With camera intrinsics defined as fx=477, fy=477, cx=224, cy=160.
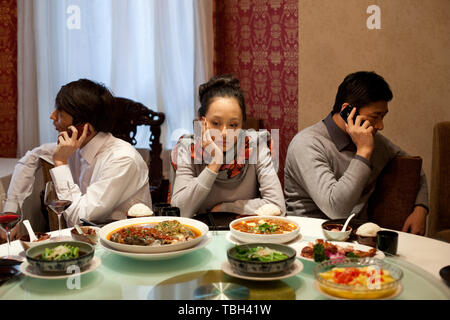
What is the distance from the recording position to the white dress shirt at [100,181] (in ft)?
6.98

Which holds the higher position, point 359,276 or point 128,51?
point 128,51

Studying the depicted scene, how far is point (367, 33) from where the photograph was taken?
3.52 metres

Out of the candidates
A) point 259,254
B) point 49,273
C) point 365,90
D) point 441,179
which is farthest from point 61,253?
point 441,179

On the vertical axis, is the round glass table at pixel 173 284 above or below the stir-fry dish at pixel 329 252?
below

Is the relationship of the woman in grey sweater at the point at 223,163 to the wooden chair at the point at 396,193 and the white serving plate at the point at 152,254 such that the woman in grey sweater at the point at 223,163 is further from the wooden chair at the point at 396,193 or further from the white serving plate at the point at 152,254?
the white serving plate at the point at 152,254

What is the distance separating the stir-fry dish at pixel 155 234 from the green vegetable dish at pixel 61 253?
0.14 meters

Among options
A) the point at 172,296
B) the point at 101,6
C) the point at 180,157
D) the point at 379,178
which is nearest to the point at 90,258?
the point at 172,296

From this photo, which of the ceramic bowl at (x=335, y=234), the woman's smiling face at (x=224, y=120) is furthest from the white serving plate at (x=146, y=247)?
the woman's smiling face at (x=224, y=120)

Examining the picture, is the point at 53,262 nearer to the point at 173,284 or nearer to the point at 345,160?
the point at 173,284

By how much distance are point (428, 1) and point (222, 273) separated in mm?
2875

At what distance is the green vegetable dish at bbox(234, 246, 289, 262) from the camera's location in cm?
123

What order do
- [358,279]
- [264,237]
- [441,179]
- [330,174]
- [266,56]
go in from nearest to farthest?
[358,279], [264,237], [330,174], [441,179], [266,56]

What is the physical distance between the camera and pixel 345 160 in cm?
241

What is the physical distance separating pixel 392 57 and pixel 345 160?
1.44 m
